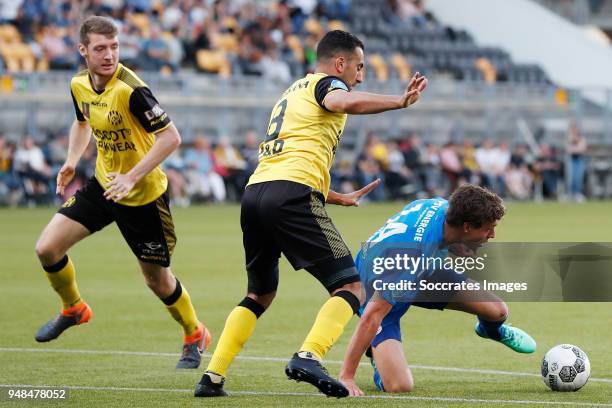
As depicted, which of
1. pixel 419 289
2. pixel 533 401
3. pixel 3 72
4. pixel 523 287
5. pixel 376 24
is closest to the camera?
pixel 533 401

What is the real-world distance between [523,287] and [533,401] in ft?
6.13

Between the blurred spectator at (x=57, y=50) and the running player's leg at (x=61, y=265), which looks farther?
the blurred spectator at (x=57, y=50)

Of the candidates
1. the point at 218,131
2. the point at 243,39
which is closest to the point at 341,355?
the point at 218,131

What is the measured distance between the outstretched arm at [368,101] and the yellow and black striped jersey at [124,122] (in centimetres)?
189

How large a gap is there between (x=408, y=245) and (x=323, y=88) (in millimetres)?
1205

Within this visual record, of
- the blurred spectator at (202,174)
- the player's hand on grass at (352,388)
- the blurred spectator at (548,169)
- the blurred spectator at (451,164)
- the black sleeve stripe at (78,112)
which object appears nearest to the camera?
the player's hand on grass at (352,388)

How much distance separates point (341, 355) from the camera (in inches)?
373

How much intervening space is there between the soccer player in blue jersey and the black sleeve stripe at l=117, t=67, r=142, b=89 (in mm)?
1954

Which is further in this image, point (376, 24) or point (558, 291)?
point (376, 24)

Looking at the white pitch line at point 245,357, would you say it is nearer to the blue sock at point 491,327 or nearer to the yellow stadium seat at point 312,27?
the blue sock at point 491,327

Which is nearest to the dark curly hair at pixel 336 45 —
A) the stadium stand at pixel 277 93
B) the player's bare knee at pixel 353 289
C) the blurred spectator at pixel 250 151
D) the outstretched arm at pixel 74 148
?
the player's bare knee at pixel 353 289

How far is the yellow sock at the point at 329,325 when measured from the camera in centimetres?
700

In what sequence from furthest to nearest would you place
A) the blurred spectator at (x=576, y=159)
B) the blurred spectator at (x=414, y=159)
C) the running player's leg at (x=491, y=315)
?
the blurred spectator at (x=576, y=159) → the blurred spectator at (x=414, y=159) → the running player's leg at (x=491, y=315)

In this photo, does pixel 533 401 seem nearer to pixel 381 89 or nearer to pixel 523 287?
pixel 523 287
